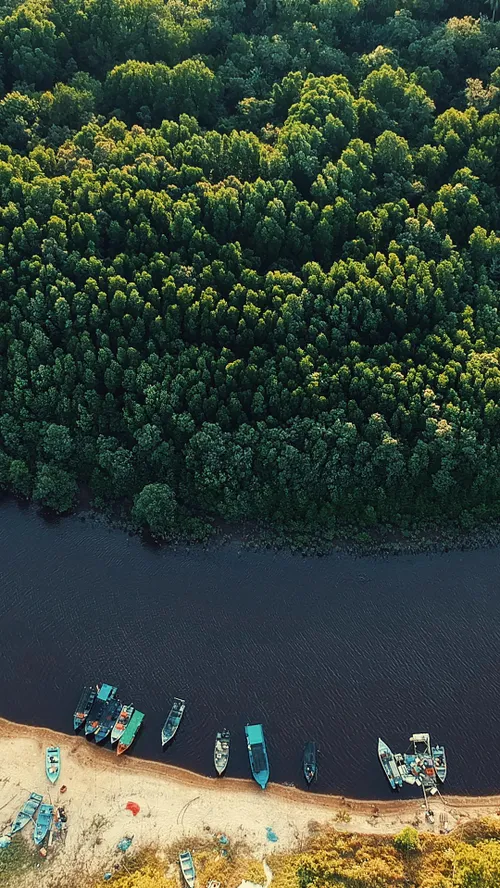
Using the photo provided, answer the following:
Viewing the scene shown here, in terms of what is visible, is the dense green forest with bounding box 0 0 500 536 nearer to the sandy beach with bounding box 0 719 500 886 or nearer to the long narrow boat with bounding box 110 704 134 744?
the long narrow boat with bounding box 110 704 134 744

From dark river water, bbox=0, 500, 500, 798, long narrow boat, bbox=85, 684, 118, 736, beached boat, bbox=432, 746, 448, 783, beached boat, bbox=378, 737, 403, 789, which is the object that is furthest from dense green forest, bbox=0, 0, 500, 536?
beached boat, bbox=432, 746, 448, 783

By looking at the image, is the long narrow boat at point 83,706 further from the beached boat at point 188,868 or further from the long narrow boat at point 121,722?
the beached boat at point 188,868

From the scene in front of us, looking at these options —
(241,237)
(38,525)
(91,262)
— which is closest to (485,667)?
(38,525)

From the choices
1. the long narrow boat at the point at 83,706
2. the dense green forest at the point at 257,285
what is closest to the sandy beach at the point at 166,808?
the long narrow boat at the point at 83,706

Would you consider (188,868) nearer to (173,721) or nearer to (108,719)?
(173,721)

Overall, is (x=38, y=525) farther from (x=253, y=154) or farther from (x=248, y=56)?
(x=248, y=56)
